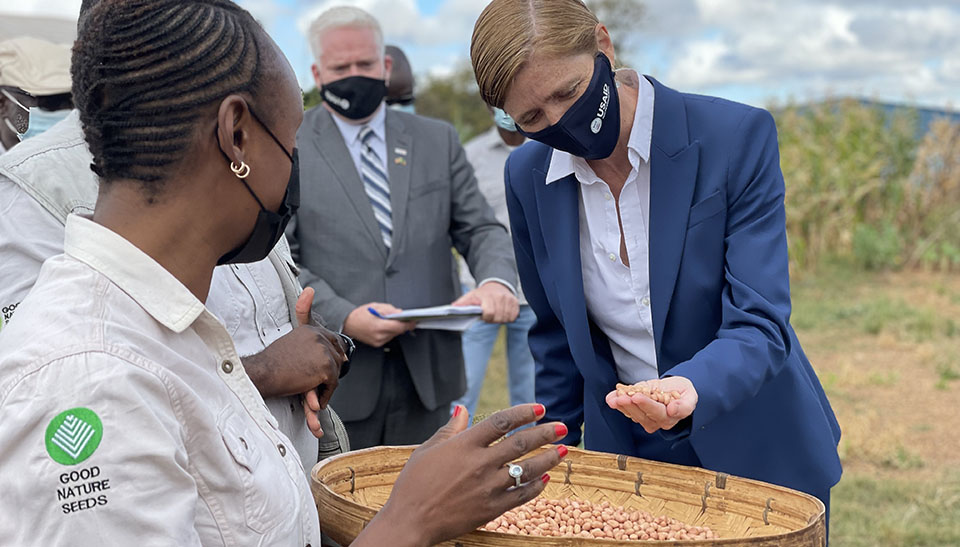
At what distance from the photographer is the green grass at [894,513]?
15.5ft

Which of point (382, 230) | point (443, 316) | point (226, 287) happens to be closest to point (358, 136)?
point (382, 230)

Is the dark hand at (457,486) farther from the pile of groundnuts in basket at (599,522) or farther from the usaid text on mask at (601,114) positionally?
the usaid text on mask at (601,114)

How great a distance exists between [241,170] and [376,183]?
2721 millimetres

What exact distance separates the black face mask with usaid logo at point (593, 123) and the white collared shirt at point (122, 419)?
3.73 feet

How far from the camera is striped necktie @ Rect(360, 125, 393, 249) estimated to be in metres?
4.07

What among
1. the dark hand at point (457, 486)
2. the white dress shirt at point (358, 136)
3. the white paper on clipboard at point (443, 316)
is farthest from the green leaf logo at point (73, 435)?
the white dress shirt at point (358, 136)

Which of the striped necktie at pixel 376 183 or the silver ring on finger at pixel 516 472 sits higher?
the silver ring on finger at pixel 516 472

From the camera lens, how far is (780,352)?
7.25 feet

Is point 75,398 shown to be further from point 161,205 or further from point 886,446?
point 886,446

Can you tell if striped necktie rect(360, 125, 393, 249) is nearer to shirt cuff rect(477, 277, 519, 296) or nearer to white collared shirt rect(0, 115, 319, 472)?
shirt cuff rect(477, 277, 519, 296)

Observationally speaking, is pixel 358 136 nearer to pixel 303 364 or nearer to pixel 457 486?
pixel 303 364

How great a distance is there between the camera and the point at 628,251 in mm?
2441

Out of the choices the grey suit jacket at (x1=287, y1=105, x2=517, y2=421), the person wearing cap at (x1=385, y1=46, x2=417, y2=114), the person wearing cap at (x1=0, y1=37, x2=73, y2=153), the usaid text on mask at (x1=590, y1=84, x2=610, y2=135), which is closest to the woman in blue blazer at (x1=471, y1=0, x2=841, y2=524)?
the usaid text on mask at (x1=590, y1=84, x2=610, y2=135)

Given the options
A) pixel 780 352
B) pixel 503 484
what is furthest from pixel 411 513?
pixel 780 352
